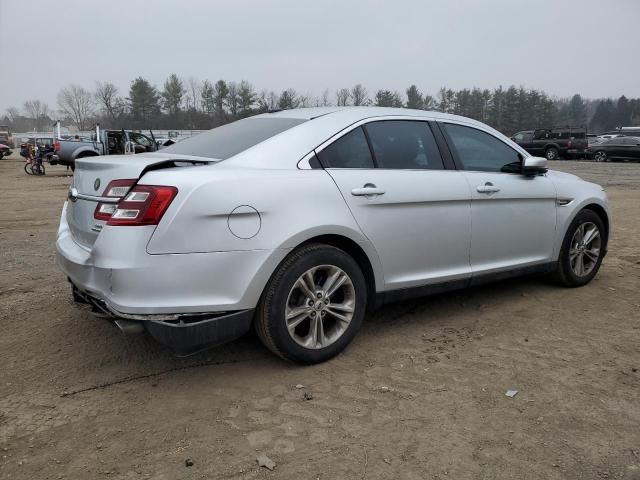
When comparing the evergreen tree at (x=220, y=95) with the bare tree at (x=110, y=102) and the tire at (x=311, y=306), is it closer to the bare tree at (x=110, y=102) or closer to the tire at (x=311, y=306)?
the bare tree at (x=110, y=102)

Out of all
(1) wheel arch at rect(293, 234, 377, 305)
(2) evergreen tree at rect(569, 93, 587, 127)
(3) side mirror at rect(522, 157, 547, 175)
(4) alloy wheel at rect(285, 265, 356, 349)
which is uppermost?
(2) evergreen tree at rect(569, 93, 587, 127)

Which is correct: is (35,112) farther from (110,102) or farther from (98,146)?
(98,146)

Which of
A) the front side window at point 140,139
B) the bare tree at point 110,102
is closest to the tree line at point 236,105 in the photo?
the bare tree at point 110,102

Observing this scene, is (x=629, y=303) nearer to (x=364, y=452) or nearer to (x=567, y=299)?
(x=567, y=299)

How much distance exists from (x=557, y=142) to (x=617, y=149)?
132 inches

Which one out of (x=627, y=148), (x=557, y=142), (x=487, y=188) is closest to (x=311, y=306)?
(x=487, y=188)

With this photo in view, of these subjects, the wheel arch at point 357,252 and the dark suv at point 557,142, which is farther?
the dark suv at point 557,142

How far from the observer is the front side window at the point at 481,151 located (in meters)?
3.99

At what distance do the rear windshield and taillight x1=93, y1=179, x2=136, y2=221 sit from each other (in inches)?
23.2

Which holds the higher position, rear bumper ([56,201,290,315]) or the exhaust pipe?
rear bumper ([56,201,290,315])

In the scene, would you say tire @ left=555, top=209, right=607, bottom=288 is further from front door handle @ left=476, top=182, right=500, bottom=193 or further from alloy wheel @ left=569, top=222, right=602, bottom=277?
front door handle @ left=476, top=182, right=500, bottom=193

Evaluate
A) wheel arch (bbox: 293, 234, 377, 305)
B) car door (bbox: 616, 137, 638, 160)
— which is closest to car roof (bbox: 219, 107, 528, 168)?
wheel arch (bbox: 293, 234, 377, 305)

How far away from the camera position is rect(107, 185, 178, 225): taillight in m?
2.61

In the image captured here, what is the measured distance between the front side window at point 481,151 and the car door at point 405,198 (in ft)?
0.75
